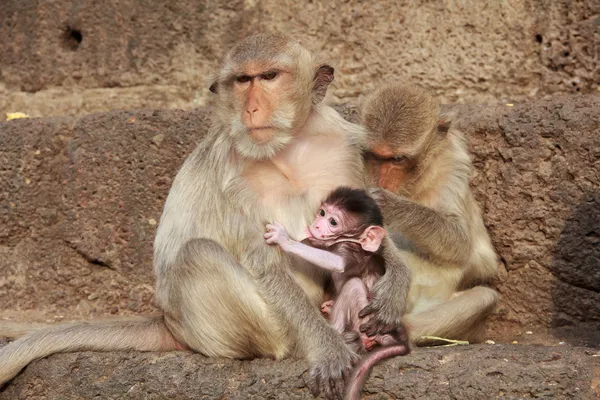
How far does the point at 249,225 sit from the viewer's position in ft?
15.3

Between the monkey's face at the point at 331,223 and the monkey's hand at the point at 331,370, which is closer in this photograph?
the monkey's hand at the point at 331,370

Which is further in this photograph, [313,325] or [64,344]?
[64,344]

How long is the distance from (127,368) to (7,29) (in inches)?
120

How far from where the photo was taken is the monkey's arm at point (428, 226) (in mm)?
4895

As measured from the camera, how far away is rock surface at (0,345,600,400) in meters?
4.00

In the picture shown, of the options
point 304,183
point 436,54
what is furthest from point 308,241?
point 436,54

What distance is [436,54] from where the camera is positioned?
6.03 meters

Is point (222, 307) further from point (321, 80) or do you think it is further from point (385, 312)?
point (321, 80)

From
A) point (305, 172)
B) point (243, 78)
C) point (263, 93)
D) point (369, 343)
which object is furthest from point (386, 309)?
point (243, 78)

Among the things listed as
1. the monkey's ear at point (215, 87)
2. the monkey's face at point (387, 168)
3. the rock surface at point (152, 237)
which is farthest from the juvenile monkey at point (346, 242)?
the monkey's ear at point (215, 87)

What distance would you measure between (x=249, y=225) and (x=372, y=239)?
22.6 inches

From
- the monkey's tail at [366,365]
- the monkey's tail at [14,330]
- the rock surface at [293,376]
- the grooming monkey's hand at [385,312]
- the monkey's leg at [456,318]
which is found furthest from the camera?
the monkey's tail at [14,330]

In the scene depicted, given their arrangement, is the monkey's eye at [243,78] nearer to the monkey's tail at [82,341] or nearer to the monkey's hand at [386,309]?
the monkey's hand at [386,309]

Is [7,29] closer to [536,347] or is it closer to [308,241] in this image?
[308,241]
